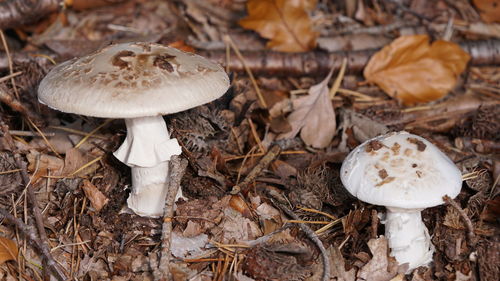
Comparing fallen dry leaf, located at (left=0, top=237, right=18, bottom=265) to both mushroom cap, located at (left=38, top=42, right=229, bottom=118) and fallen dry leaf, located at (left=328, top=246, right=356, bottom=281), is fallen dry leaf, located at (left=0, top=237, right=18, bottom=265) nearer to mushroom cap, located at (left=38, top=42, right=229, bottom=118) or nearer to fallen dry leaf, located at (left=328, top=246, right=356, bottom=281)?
mushroom cap, located at (left=38, top=42, right=229, bottom=118)

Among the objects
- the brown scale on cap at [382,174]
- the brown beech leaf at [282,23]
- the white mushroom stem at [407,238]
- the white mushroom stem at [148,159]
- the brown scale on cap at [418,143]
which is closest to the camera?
the brown scale on cap at [382,174]

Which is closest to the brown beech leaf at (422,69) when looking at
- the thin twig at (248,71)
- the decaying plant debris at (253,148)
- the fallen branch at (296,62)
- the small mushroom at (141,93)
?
the decaying plant debris at (253,148)

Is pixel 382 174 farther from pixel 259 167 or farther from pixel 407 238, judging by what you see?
pixel 259 167

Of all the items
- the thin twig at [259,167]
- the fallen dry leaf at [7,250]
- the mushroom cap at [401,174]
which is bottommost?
the thin twig at [259,167]

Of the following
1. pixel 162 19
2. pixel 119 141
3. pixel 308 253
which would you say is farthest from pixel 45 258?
pixel 162 19

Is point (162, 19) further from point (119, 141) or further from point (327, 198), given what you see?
point (327, 198)

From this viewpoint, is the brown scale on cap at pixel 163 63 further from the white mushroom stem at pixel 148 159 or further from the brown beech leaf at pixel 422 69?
the brown beech leaf at pixel 422 69

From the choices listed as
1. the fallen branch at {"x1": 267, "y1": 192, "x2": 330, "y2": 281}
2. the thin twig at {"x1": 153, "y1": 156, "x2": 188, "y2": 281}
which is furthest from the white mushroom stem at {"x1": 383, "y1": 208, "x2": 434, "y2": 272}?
the thin twig at {"x1": 153, "y1": 156, "x2": 188, "y2": 281}
